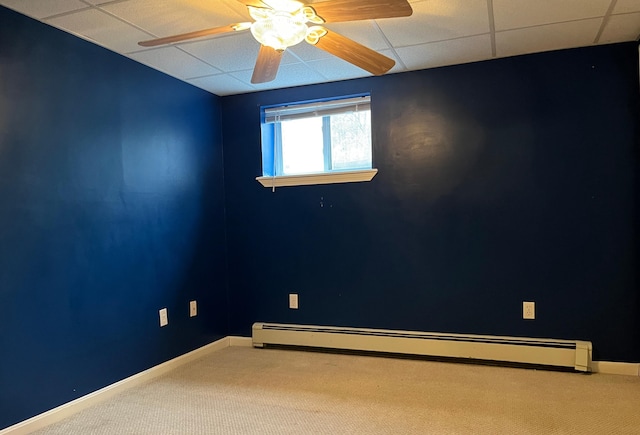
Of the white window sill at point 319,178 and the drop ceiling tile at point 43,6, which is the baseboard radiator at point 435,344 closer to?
the white window sill at point 319,178

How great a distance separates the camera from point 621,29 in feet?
8.75

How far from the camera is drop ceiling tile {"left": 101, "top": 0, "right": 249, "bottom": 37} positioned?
2.21m

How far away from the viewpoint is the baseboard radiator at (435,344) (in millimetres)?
2975

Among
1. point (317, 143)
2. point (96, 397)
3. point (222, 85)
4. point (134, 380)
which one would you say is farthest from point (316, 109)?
point (96, 397)

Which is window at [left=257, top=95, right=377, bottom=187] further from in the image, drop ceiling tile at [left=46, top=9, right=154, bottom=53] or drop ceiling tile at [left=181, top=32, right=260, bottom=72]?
drop ceiling tile at [left=46, top=9, right=154, bottom=53]

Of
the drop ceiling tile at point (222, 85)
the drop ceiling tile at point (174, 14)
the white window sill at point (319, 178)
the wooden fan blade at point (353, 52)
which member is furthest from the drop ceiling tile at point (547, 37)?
the drop ceiling tile at point (222, 85)

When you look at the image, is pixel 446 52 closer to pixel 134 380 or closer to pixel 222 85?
pixel 222 85

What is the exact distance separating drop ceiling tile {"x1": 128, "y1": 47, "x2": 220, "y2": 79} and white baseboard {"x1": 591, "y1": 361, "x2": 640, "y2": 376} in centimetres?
314

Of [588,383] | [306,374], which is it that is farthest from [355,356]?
[588,383]

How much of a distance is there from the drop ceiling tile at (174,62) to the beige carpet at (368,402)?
206 centimetres

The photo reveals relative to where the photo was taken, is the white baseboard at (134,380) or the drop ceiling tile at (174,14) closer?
the drop ceiling tile at (174,14)

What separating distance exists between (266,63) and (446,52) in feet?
4.40

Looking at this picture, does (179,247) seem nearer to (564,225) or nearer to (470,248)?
(470,248)

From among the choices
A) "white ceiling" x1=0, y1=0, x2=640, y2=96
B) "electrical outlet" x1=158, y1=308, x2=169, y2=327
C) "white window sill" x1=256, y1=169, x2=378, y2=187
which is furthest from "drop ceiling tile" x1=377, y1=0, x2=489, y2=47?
"electrical outlet" x1=158, y1=308, x2=169, y2=327
